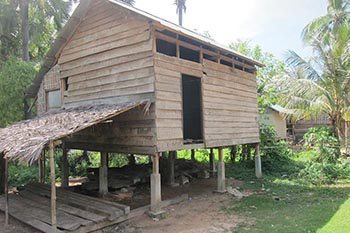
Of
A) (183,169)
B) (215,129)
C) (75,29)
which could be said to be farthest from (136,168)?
(75,29)

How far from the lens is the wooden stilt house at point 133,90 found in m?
9.01

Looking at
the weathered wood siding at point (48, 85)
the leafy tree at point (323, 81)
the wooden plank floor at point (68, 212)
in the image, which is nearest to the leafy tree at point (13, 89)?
the weathered wood siding at point (48, 85)

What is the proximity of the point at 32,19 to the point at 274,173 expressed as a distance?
17.9m

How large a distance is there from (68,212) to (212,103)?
5675 millimetres

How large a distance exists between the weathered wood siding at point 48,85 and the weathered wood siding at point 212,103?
17.0 feet

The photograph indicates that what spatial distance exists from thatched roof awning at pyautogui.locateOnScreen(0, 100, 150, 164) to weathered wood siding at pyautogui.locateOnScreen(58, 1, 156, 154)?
2.52 ft

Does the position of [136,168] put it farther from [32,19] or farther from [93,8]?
[32,19]

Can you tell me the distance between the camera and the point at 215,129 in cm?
1142

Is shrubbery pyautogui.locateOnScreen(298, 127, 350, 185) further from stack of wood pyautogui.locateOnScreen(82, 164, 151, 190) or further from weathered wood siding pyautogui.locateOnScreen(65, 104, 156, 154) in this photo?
weathered wood siding pyautogui.locateOnScreen(65, 104, 156, 154)

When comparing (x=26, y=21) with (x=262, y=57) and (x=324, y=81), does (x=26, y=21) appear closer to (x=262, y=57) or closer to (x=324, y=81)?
(x=324, y=81)

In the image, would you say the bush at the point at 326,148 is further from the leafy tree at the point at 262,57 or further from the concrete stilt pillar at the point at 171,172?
the leafy tree at the point at 262,57

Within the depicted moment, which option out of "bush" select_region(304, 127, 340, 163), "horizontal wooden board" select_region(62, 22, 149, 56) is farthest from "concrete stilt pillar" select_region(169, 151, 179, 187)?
"bush" select_region(304, 127, 340, 163)

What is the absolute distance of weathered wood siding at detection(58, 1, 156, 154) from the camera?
9.30m

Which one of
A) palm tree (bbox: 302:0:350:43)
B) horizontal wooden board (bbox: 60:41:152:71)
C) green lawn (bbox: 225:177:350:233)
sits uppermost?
palm tree (bbox: 302:0:350:43)
